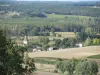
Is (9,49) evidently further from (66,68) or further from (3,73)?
(66,68)

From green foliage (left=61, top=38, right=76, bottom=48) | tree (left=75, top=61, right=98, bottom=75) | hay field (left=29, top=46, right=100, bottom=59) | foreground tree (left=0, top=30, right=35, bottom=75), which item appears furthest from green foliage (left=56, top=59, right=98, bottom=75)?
green foliage (left=61, top=38, right=76, bottom=48)

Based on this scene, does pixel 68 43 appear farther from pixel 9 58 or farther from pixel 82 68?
pixel 9 58

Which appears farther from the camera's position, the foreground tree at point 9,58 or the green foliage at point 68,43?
the green foliage at point 68,43

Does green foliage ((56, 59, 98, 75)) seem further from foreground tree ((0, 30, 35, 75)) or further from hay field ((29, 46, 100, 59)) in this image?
hay field ((29, 46, 100, 59))

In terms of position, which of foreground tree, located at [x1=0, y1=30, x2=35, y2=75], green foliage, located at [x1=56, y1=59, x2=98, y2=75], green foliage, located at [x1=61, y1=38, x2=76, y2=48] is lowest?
green foliage, located at [x1=61, y1=38, x2=76, y2=48]

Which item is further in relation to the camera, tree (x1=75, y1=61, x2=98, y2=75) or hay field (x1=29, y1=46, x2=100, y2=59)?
hay field (x1=29, y1=46, x2=100, y2=59)

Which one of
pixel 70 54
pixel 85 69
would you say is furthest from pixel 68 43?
pixel 85 69

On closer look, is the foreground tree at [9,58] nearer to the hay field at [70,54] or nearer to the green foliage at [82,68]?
the green foliage at [82,68]

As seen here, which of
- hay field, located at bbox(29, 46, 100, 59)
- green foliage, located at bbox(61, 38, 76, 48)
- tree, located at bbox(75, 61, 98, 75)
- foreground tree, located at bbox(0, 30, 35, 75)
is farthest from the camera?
green foliage, located at bbox(61, 38, 76, 48)

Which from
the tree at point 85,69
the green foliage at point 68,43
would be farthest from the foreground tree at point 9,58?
the green foliage at point 68,43
